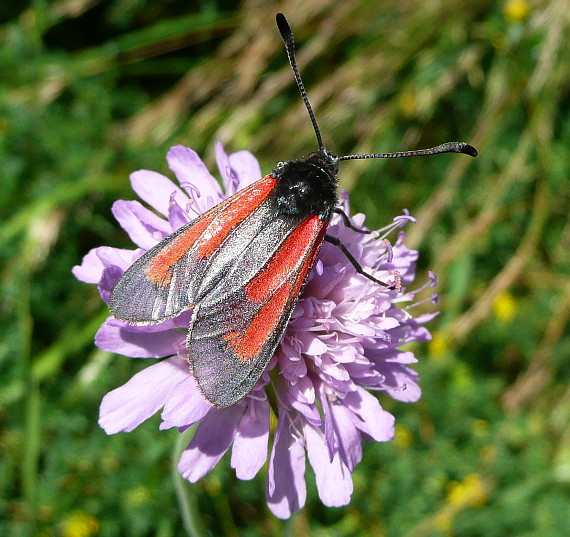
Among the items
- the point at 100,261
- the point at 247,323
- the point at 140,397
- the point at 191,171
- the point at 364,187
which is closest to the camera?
the point at 247,323

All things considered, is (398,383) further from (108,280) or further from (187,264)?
(108,280)

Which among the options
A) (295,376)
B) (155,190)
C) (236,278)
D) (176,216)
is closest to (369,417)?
(295,376)

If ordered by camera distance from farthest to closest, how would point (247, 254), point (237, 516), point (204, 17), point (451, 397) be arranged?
1. point (204, 17)
2. point (451, 397)
3. point (237, 516)
4. point (247, 254)

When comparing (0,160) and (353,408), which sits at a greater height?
(0,160)

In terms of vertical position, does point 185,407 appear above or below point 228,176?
below

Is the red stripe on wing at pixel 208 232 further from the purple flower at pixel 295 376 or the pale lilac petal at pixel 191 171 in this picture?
the pale lilac petal at pixel 191 171

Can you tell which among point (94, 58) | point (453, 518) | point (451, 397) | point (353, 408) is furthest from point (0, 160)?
point (453, 518)

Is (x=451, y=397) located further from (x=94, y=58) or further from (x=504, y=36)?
(x=94, y=58)
